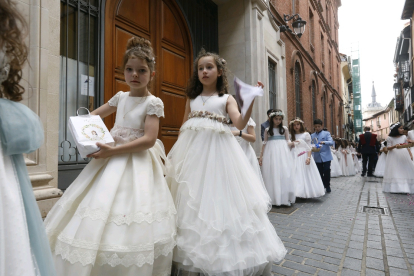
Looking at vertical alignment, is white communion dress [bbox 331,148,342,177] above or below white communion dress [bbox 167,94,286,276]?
below

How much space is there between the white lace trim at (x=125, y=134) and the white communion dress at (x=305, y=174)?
4.72 meters

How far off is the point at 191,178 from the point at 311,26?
15863 millimetres

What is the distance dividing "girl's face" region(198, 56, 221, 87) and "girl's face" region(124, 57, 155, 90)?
58 cm

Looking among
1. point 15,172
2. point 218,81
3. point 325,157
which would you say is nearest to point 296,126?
point 325,157

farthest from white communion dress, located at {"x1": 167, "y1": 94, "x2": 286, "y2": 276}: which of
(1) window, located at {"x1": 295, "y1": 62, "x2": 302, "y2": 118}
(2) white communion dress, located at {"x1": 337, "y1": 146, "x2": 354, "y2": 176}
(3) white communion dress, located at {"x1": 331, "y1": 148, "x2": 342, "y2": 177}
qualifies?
→ (2) white communion dress, located at {"x1": 337, "y1": 146, "x2": 354, "y2": 176}

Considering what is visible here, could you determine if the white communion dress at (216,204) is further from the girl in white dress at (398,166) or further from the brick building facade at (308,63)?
the brick building facade at (308,63)

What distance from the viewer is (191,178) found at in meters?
2.30

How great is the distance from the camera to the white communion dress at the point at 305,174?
6171 mm

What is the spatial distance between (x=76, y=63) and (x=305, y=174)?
5.07 m

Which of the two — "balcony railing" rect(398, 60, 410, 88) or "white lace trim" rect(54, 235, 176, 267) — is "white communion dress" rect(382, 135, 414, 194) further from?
"balcony railing" rect(398, 60, 410, 88)

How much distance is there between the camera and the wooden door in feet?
14.4

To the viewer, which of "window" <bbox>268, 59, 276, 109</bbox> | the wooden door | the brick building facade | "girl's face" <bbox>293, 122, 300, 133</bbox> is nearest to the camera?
the wooden door

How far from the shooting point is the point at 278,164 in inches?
223

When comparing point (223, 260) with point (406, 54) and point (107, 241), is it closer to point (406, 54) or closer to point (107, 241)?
point (107, 241)
